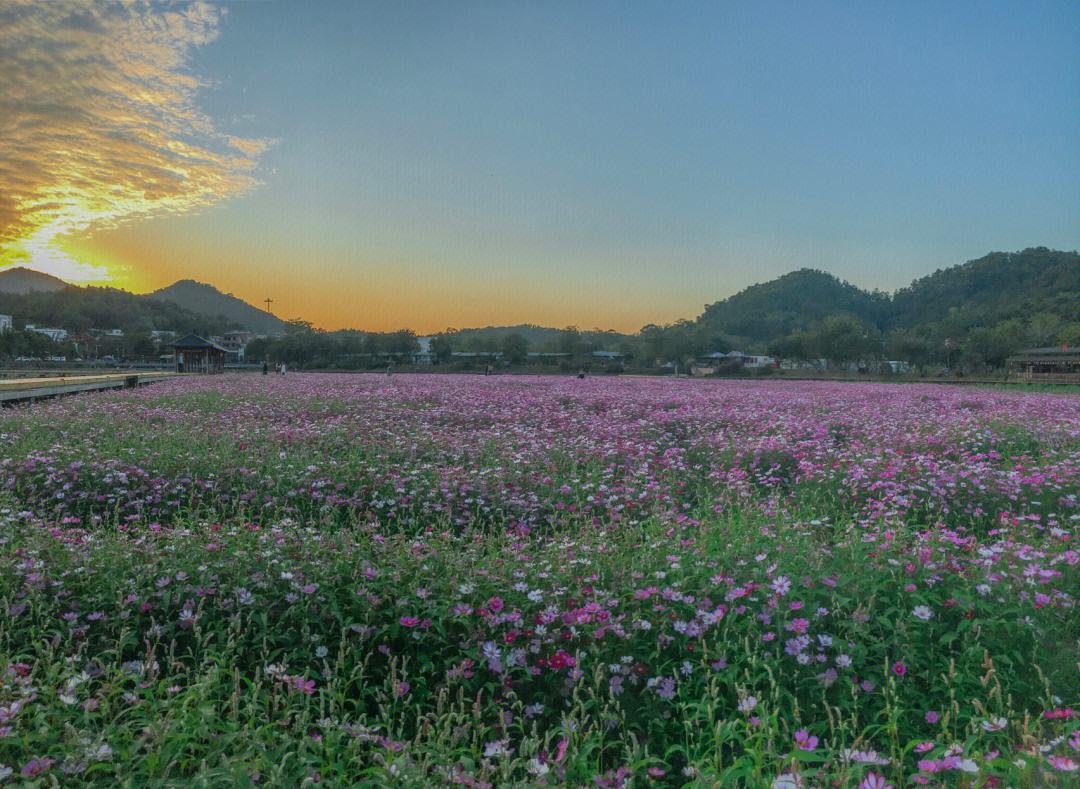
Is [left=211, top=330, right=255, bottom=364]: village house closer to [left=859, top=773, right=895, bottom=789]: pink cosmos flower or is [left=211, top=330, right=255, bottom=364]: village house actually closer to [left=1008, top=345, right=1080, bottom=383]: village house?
[left=1008, top=345, right=1080, bottom=383]: village house

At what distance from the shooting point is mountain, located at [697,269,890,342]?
308ft

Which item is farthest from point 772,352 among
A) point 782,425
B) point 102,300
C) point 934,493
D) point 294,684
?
point 102,300

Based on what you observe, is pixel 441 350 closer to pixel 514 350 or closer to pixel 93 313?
pixel 514 350

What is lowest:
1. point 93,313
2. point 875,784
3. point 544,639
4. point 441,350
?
point 544,639

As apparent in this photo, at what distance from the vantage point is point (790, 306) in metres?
100

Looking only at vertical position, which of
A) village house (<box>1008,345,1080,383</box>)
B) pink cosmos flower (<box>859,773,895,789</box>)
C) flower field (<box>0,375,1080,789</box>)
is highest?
village house (<box>1008,345,1080,383</box>)

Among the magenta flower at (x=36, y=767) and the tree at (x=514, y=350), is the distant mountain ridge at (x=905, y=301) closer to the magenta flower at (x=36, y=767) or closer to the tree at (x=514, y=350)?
the tree at (x=514, y=350)

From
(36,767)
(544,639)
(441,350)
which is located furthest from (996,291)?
(36,767)

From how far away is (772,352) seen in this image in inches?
2714

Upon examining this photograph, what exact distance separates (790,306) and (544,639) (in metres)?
106

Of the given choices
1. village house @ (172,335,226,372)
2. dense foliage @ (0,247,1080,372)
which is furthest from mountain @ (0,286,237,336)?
village house @ (172,335,226,372)

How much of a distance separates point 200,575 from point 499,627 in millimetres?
1739

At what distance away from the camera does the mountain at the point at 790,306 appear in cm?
9375

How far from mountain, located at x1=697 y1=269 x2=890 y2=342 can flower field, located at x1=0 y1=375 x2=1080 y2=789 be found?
88293mm
